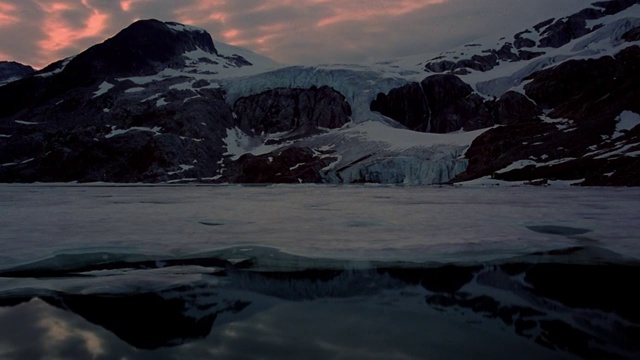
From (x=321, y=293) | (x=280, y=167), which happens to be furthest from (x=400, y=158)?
(x=321, y=293)

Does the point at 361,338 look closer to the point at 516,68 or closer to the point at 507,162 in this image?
the point at 507,162

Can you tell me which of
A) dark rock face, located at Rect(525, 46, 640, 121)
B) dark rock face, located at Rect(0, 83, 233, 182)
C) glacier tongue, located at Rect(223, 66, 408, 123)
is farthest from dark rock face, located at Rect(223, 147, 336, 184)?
dark rock face, located at Rect(525, 46, 640, 121)

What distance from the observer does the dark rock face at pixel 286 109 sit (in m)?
138

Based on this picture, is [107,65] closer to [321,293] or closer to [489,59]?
[489,59]

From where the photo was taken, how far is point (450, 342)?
5242 millimetres

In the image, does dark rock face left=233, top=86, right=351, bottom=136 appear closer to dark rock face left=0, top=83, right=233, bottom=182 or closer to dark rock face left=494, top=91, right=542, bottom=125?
dark rock face left=0, top=83, right=233, bottom=182

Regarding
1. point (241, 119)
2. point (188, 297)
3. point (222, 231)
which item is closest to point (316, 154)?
point (241, 119)

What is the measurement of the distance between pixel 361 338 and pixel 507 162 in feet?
249

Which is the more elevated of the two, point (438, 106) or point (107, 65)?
point (107, 65)

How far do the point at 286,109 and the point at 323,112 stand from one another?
1288 cm

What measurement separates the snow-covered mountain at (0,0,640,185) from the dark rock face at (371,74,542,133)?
0.41 metres

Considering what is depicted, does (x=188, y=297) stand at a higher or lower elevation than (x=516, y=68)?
lower

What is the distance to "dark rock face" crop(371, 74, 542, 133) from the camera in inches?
5399

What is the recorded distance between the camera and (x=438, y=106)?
468ft
